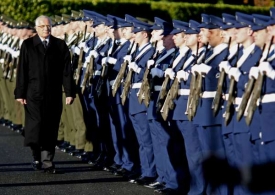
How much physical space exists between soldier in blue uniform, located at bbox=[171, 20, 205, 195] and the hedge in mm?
17088

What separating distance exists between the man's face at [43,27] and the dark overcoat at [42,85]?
0.11 meters

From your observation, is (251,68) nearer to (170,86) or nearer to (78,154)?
(170,86)

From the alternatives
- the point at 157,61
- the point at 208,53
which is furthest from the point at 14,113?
the point at 208,53

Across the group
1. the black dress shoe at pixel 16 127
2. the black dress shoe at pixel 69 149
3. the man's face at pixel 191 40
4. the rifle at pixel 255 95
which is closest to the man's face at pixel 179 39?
the man's face at pixel 191 40

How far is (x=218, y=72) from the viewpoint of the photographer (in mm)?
11438

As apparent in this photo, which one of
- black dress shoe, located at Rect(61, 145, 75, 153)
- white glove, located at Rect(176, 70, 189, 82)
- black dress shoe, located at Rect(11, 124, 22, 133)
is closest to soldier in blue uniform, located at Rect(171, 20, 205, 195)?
white glove, located at Rect(176, 70, 189, 82)

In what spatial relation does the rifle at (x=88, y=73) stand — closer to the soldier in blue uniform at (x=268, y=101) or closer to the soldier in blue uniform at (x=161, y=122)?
the soldier in blue uniform at (x=161, y=122)

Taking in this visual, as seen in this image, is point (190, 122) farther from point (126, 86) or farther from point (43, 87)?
point (43, 87)

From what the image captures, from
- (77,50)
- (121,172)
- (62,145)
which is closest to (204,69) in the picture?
(121,172)

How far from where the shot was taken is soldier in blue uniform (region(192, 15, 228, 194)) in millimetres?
11391

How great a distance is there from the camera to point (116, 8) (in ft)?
105

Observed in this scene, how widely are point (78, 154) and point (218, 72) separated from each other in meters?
4.92

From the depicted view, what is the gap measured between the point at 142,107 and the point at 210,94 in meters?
1.84

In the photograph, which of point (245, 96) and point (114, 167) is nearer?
point (245, 96)
